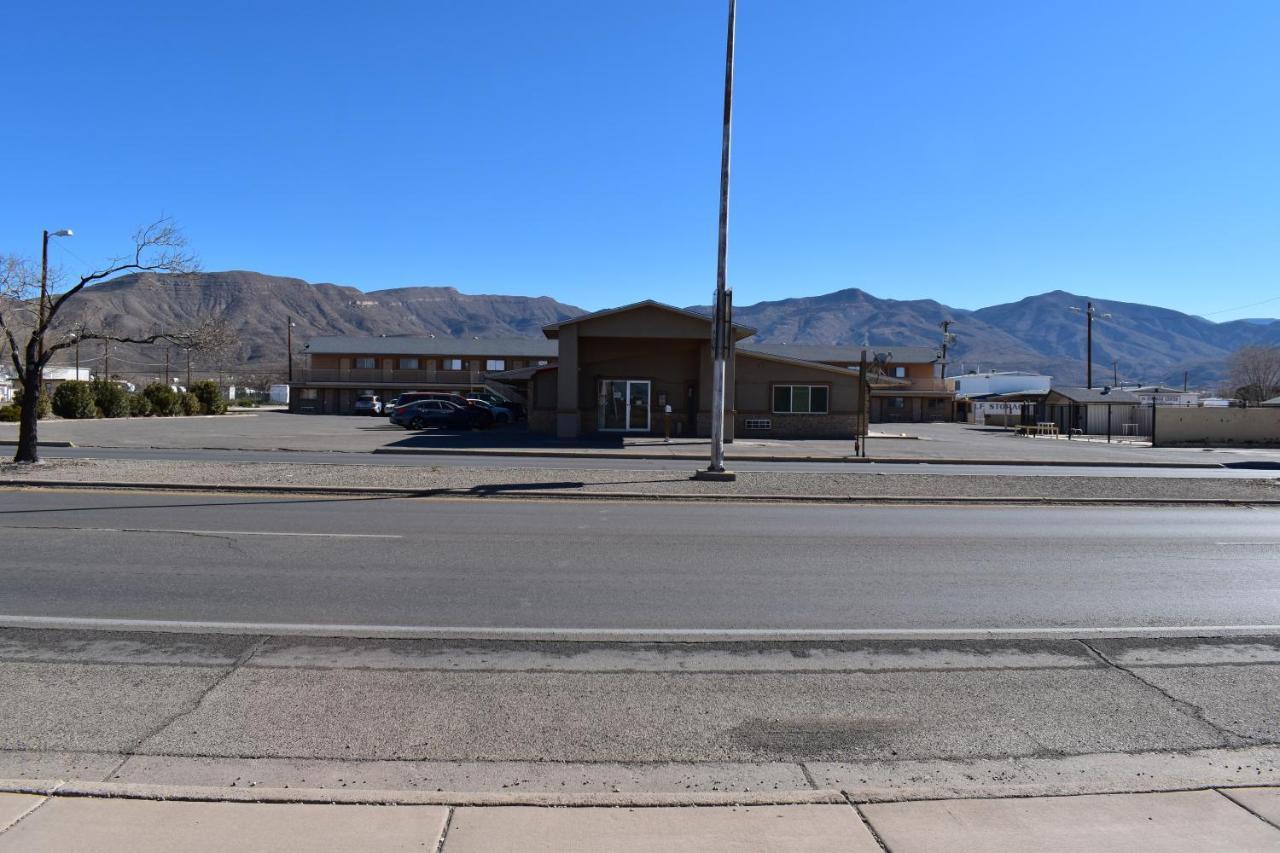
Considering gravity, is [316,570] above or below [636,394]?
below

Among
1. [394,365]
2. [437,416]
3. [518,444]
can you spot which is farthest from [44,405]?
[394,365]

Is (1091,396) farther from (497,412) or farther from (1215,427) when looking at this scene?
(497,412)

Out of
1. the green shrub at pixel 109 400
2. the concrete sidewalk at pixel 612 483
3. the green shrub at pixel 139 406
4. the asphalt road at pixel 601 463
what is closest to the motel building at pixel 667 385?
the asphalt road at pixel 601 463

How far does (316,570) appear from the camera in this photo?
899 cm

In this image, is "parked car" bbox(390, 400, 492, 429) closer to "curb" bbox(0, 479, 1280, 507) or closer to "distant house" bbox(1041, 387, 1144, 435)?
"curb" bbox(0, 479, 1280, 507)

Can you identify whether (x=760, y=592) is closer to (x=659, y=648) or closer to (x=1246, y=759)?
(x=659, y=648)

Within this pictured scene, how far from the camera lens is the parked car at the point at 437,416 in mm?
40312

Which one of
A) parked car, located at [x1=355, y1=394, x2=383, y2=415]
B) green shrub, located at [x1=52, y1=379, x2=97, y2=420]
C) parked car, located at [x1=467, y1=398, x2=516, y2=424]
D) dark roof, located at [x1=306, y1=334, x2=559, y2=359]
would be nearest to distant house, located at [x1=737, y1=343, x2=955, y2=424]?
dark roof, located at [x1=306, y1=334, x2=559, y2=359]

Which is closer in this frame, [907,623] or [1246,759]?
[1246,759]

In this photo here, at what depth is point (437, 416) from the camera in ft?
132

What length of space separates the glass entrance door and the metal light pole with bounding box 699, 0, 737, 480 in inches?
662

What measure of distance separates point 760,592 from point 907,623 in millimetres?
1536

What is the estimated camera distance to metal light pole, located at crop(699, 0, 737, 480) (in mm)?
18578

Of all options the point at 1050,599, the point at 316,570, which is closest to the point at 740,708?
the point at 1050,599
